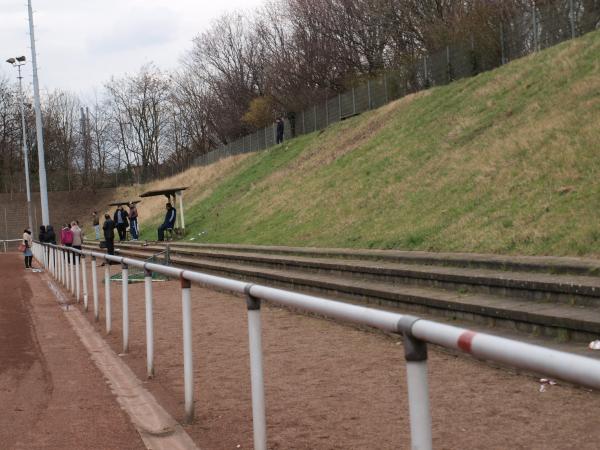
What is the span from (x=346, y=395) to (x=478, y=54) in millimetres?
25449

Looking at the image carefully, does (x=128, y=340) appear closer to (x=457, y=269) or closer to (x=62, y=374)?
(x=62, y=374)

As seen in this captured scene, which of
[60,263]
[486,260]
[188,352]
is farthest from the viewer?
[60,263]

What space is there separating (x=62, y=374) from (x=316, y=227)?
14.2 meters

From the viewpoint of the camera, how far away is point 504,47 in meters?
26.8

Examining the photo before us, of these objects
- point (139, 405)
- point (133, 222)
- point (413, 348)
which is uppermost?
point (133, 222)

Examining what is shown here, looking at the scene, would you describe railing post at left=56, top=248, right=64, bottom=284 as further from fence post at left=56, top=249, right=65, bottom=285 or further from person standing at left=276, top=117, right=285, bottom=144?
person standing at left=276, top=117, right=285, bottom=144

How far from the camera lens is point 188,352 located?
618 cm

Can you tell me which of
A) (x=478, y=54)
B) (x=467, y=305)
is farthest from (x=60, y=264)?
(x=478, y=54)

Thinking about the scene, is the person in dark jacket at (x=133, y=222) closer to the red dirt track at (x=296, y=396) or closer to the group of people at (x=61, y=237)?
the group of people at (x=61, y=237)

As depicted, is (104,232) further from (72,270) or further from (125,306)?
(125,306)

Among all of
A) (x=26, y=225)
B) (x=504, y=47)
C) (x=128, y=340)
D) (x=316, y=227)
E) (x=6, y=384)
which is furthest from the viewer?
(x=26, y=225)

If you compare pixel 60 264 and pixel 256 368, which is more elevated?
pixel 256 368

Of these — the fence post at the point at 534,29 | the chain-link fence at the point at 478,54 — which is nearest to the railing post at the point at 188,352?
the chain-link fence at the point at 478,54

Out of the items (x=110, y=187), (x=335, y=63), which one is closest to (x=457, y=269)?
(x=335, y=63)
